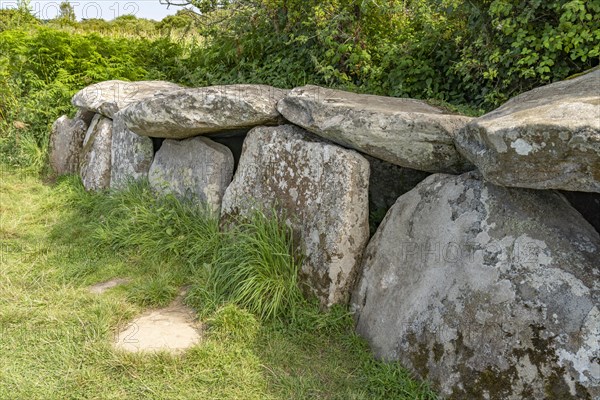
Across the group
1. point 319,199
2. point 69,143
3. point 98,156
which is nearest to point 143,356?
point 319,199

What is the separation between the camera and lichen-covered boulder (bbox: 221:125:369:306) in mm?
3871

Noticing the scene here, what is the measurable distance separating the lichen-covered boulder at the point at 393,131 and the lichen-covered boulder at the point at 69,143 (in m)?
4.07

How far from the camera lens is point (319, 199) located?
13.1ft

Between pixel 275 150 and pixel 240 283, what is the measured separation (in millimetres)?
1151

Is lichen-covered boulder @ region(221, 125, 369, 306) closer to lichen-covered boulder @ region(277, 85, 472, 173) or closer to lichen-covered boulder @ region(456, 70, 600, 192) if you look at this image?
lichen-covered boulder @ region(277, 85, 472, 173)

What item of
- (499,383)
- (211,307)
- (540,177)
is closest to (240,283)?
(211,307)

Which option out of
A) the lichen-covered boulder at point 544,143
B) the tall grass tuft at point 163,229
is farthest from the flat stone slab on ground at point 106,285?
the lichen-covered boulder at point 544,143

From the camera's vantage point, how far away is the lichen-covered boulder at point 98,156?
6156 millimetres

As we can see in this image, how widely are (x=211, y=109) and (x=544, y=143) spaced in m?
2.77

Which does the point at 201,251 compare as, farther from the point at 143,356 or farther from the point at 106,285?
the point at 143,356

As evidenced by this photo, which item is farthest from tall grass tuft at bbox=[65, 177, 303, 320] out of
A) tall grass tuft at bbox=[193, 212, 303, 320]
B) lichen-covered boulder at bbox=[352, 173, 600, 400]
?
lichen-covered boulder at bbox=[352, 173, 600, 400]

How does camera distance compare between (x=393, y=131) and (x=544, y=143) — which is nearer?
(x=544, y=143)

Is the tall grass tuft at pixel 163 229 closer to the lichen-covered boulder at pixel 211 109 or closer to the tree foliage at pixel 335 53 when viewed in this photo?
the lichen-covered boulder at pixel 211 109

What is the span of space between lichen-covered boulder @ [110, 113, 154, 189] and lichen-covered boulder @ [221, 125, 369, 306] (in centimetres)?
175
